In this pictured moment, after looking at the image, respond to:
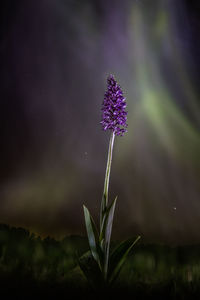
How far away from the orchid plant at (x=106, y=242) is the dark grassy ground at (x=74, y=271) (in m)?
0.10

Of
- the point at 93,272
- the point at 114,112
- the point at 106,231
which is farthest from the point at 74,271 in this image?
the point at 114,112

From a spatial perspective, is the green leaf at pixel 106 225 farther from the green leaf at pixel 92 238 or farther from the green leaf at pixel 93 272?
the green leaf at pixel 93 272

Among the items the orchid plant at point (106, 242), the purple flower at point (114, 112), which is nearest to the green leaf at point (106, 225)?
the orchid plant at point (106, 242)

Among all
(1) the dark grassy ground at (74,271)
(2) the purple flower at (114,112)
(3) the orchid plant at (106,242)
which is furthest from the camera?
(2) the purple flower at (114,112)

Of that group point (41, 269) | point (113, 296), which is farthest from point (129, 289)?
point (41, 269)

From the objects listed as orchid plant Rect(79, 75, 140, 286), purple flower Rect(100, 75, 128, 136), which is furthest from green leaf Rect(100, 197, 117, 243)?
purple flower Rect(100, 75, 128, 136)

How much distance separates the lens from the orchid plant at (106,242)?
2.00 metres

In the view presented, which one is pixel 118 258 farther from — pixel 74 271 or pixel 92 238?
pixel 74 271

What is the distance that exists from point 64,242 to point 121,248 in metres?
1.21

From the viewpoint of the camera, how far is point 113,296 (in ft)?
6.12

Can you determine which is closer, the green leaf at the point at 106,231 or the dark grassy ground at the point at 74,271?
the dark grassy ground at the point at 74,271

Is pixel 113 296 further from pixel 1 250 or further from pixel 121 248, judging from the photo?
pixel 1 250

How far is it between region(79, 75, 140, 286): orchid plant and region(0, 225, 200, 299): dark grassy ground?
0.10 m

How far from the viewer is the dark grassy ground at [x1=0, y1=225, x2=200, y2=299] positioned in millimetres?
1889
